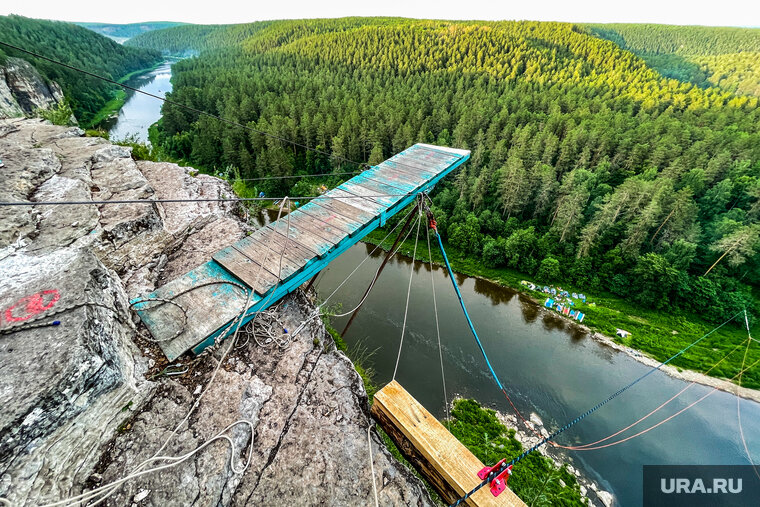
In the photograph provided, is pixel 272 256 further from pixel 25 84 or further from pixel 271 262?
pixel 25 84

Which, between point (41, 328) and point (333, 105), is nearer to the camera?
point (41, 328)

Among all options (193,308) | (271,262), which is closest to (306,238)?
(271,262)

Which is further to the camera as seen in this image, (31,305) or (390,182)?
(390,182)

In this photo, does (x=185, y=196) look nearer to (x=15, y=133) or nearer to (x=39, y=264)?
(x=39, y=264)

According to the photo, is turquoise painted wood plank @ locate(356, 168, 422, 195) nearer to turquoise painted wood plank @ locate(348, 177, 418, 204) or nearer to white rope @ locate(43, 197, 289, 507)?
turquoise painted wood plank @ locate(348, 177, 418, 204)

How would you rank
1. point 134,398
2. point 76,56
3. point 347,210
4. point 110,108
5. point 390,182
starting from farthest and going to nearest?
point 76,56, point 110,108, point 390,182, point 347,210, point 134,398

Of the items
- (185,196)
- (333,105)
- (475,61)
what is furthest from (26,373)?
(475,61)
